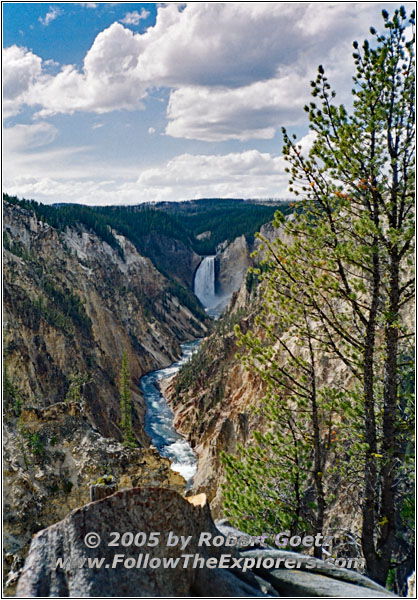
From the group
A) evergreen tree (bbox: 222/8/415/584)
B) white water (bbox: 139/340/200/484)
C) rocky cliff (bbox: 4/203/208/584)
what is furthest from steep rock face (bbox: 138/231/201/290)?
evergreen tree (bbox: 222/8/415/584)

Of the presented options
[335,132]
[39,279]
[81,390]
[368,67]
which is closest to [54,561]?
[335,132]

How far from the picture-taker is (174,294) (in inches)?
4011

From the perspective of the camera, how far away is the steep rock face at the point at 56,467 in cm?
1422

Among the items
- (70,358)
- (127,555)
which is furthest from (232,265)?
(127,555)

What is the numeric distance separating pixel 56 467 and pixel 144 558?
43.3 ft

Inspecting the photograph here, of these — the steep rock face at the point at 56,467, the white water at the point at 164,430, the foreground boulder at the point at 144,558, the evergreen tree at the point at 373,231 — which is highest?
the evergreen tree at the point at 373,231

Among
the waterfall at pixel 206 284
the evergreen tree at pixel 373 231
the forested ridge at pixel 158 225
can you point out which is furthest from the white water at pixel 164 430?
the waterfall at pixel 206 284

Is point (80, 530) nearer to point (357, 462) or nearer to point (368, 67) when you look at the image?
point (357, 462)

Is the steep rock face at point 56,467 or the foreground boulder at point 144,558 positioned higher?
the foreground boulder at point 144,558

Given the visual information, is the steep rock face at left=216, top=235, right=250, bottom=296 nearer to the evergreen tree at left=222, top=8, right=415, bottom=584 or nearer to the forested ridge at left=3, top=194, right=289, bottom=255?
the forested ridge at left=3, top=194, right=289, bottom=255

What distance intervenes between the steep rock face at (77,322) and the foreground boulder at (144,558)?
25372 millimetres

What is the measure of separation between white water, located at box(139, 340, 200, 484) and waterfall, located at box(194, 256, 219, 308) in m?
54.9

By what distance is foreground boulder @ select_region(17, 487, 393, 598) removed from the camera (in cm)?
420

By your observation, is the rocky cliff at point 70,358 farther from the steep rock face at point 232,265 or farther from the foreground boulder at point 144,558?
the steep rock face at point 232,265
